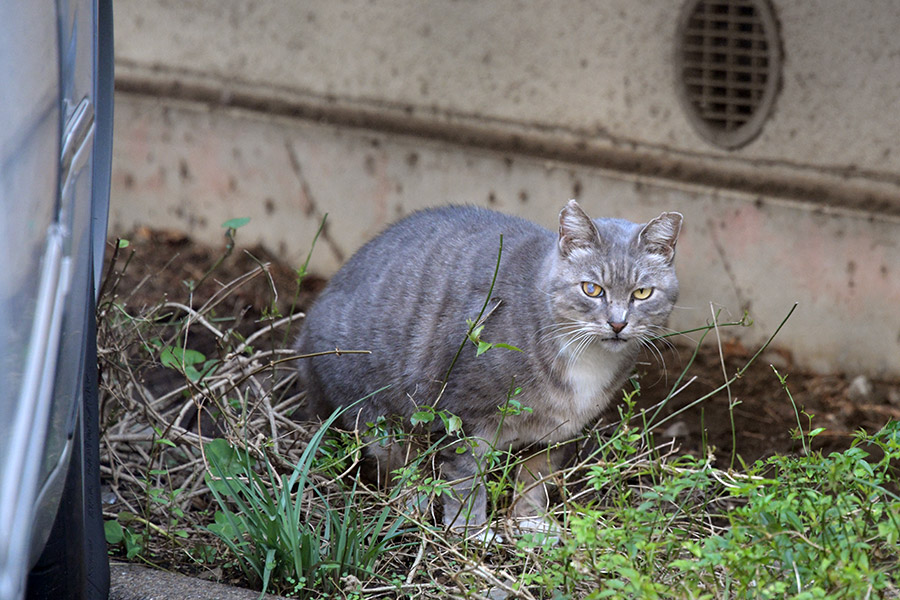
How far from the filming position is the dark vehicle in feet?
5.13

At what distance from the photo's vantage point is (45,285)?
1688mm

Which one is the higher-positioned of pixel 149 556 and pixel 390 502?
pixel 390 502

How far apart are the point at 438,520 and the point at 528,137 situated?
6.40ft

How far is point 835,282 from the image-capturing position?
3.89 meters

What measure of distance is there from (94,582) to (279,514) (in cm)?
45

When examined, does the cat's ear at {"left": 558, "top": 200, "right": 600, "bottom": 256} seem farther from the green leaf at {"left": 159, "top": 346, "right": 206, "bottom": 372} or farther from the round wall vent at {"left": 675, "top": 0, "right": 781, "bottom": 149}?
the round wall vent at {"left": 675, "top": 0, "right": 781, "bottom": 149}

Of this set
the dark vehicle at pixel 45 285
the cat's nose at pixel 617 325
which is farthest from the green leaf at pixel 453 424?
the dark vehicle at pixel 45 285

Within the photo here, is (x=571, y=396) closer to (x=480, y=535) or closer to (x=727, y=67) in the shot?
(x=480, y=535)

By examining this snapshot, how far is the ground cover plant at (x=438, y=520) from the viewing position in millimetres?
1972

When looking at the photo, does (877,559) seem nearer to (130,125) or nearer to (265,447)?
(265,447)

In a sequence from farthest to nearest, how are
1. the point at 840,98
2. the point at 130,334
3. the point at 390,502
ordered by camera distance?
1. the point at 840,98
2. the point at 130,334
3. the point at 390,502

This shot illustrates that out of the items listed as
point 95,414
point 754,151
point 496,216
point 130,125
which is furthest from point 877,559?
point 130,125

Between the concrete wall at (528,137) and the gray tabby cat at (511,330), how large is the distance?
120 centimetres

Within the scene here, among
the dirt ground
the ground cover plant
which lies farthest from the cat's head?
the dirt ground
